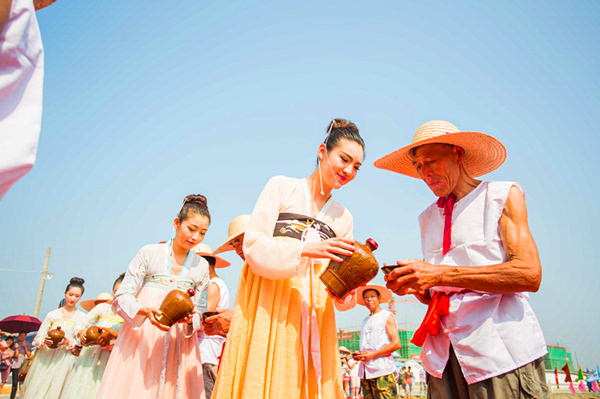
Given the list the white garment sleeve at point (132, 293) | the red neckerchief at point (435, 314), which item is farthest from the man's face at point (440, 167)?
the white garment sleeve at point (132, 293)

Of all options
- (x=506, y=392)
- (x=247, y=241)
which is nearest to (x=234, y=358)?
(x=247, y=241)

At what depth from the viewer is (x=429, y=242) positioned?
253 cm

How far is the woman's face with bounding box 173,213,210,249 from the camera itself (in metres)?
3.89

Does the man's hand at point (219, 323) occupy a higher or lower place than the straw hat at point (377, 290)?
lower

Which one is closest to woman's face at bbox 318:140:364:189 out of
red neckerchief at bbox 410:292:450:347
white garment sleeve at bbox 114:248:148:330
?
red neckerchief at bbox 410:292:450:347

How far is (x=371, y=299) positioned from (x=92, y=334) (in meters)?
4.50

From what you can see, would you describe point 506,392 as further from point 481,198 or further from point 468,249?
point 481,198

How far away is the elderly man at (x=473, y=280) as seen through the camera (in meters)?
1.89

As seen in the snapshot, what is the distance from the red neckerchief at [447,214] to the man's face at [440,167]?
0.04m

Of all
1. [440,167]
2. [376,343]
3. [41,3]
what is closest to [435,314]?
[440,167]

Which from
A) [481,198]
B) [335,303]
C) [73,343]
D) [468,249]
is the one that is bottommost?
[73,343]

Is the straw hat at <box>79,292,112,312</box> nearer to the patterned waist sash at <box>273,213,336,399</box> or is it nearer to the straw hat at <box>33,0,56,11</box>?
the patterned waist sash at <box>273,213,336,399</box>

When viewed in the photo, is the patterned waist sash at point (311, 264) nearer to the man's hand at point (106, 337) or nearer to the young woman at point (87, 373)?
the man's hand at point (106, 337)

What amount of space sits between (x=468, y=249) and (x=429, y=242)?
14.1 inches
